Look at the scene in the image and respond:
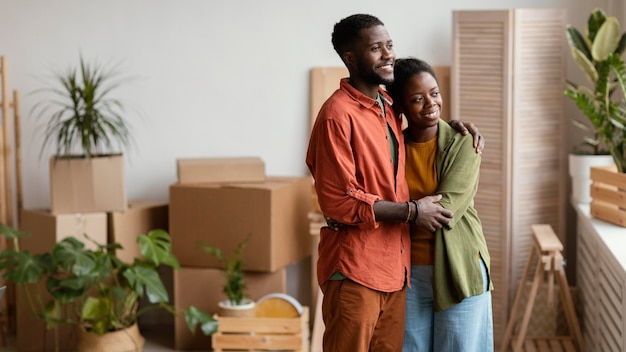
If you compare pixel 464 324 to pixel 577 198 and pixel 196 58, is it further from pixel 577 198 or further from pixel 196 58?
pixel 196 58

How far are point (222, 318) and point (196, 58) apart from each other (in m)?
1.54

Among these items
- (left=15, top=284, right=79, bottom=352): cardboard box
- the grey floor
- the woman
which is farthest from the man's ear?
(left=15, top=284, right=79, bottom=352): cardboard box

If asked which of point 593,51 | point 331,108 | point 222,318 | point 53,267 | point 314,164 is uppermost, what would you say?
point 593,51

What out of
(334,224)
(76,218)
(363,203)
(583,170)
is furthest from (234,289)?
(363,203)

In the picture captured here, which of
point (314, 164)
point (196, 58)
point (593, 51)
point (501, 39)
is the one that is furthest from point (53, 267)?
point (593, 51)

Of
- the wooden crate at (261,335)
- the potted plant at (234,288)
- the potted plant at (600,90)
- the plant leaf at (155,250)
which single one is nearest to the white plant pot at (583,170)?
the potted plant at (600,90)

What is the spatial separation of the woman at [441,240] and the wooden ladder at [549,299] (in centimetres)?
145

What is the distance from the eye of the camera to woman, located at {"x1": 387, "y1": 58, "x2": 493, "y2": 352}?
2.43 m

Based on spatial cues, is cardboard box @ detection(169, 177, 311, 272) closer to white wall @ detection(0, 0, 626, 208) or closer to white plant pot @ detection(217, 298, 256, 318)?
white plant pot @ detection(217, 298, 256, 318)

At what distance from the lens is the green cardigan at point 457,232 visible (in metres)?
2.41

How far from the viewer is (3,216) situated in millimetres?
4938

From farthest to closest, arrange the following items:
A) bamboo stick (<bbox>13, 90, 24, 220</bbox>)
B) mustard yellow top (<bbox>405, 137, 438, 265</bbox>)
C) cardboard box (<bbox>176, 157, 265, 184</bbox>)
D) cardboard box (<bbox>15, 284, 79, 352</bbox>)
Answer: bamboo stick (<bbox>13, 90, 24, 220</bbox>)
cardboard box (<bbox>15, 284, 79, 352</bbox>)
cardboard box (<bbox>176, 157, 265, 184</bbox>)
mustard yellow top (<bbox>405, 137, 438, 265</bbox>)

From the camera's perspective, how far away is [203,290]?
15.6 feet

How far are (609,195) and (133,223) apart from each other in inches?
96.4
